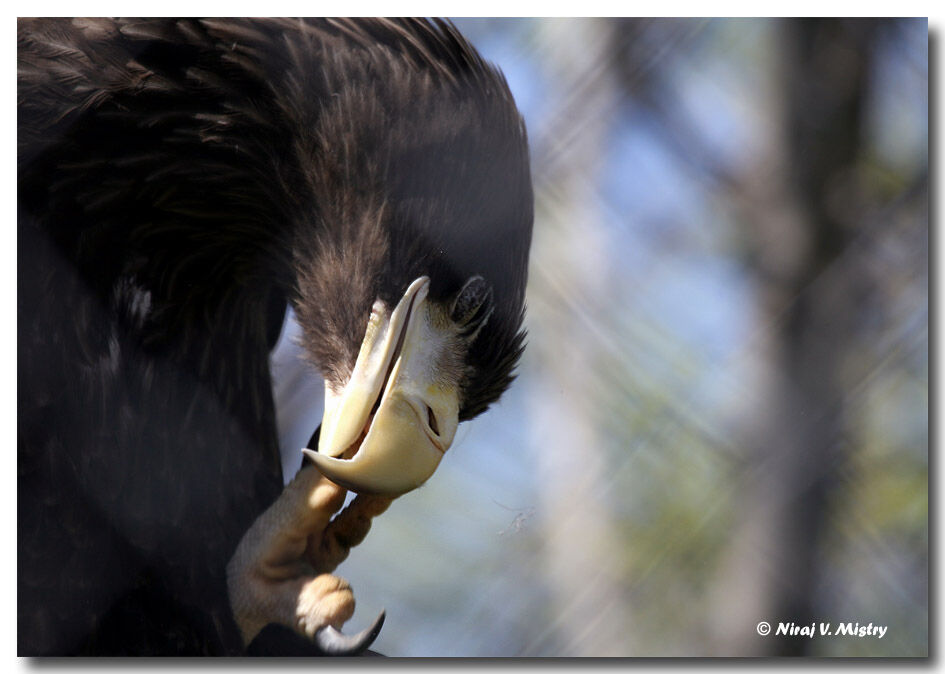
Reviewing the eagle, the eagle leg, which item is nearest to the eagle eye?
the eagle

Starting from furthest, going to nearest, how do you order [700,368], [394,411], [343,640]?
[700,368] < [343,640] < [394,411]

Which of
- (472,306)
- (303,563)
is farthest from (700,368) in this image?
(303,563)

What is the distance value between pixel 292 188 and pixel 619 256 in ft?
1.54

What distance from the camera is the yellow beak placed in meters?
1.46

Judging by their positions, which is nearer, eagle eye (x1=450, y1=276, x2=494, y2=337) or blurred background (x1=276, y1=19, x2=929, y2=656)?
eagle eye (x1=450, y1=276, x2=494, y2=337)

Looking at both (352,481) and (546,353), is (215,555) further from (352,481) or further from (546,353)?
(546,353)

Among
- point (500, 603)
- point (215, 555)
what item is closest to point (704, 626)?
point (500, 603)

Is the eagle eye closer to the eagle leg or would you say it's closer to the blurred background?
the blurred background

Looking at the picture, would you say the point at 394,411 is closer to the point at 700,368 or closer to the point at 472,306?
the point at 472,306

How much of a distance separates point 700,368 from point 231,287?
2.24 ft

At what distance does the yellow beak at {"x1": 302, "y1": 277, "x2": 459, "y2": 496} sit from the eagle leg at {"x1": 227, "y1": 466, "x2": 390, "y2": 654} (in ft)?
0.47

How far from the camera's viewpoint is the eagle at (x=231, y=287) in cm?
156

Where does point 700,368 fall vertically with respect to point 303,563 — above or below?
above

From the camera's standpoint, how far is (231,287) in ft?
5.75
